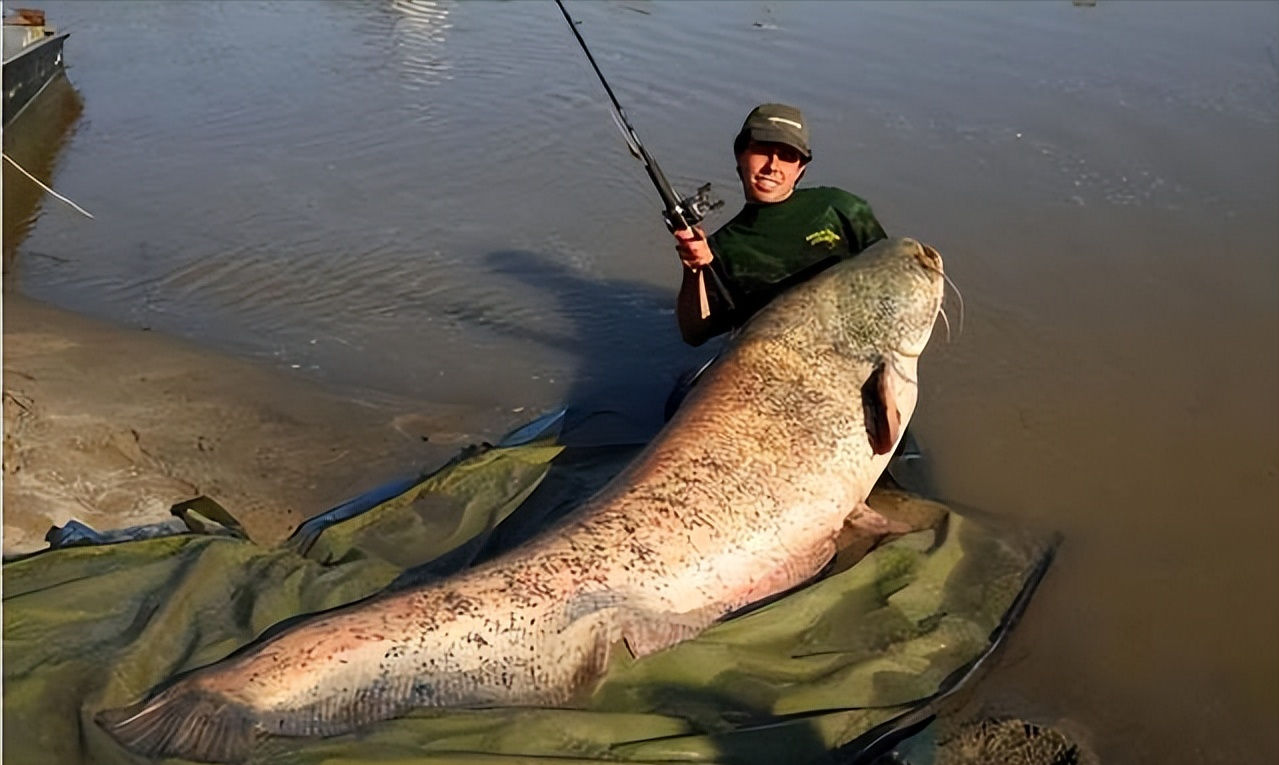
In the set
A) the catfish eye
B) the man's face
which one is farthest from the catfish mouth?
the man's face

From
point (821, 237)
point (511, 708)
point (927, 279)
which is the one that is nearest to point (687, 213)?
point (821, 237)

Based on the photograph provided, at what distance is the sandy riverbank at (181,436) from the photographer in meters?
4.48

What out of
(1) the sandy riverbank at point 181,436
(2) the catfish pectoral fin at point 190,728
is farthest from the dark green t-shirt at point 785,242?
(2) the catfish pectoral fin at point 190,728

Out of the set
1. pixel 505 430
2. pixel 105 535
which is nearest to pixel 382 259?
pixel 505 430

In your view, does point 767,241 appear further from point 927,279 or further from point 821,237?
point 927,279

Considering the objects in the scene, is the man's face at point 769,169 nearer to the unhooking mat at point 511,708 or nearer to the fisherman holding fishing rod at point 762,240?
the fisherman holding fishing rod at point 762,240

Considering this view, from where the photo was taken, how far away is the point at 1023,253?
264 inches

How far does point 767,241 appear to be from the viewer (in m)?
4.63

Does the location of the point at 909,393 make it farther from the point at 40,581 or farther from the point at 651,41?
the point at 651,41

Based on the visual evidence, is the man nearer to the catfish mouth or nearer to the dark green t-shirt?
the dark green t-shirt

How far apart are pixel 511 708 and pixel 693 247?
75.2 inches

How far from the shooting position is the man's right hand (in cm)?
425

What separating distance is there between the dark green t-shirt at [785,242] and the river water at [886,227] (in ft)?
2.97

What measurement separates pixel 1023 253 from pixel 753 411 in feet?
11.0
